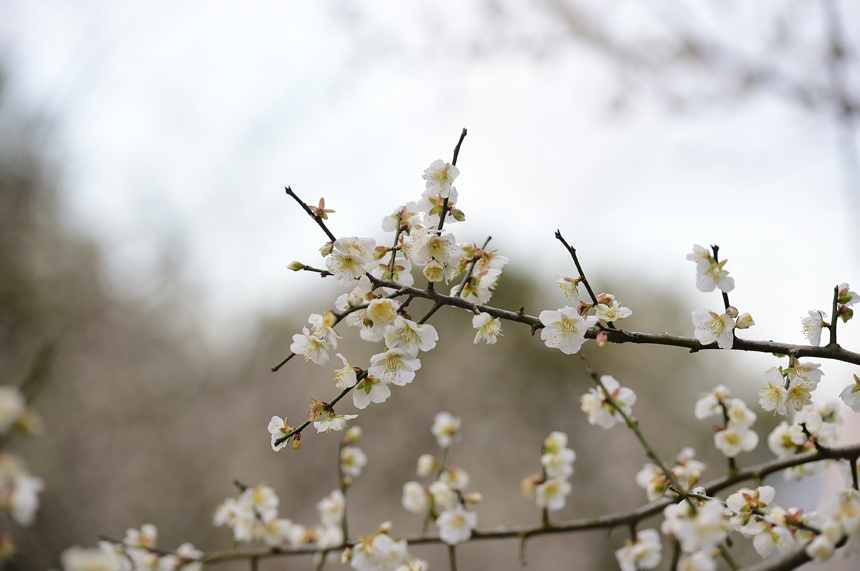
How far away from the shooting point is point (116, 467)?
4.45 metres

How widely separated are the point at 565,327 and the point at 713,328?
0.21m

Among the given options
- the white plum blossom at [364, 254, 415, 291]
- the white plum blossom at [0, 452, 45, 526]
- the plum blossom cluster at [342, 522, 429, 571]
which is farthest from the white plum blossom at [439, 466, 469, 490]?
the white plum blossom at [0, 452, 45, 526]

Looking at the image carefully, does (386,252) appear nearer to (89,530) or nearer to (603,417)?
(603,417)

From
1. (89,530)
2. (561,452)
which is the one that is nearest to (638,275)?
(561,452)

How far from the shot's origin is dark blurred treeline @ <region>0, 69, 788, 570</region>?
4305 millimetres

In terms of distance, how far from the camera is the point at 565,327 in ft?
2.61

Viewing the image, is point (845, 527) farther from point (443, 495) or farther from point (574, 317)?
point (443, 495)

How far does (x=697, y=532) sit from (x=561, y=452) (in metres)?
0.68

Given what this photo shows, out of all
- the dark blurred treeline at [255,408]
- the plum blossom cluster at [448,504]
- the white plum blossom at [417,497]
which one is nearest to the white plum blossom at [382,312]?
the plum blossom cluster at [448,504]

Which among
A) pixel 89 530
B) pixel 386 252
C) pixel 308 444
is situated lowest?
pixel 386 252

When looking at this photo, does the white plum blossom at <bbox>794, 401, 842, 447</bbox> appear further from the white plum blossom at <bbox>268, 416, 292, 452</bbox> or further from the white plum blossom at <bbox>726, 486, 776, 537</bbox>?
the white plum blossom at <bbox>268, 416, 292, 452</bbox>

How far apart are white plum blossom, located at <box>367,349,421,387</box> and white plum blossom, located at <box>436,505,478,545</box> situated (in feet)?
1.68

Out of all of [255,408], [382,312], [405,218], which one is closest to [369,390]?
[382,312]

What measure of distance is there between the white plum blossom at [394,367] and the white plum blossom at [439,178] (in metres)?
0.25
